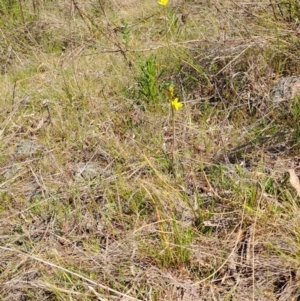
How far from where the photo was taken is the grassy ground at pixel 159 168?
169cm

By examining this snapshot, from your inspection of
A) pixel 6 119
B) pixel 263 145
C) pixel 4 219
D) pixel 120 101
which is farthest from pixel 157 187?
pixel 6 119

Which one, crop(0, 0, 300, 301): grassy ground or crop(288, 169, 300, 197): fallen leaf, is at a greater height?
crop(288, 169, 300, 197): fallen leaf

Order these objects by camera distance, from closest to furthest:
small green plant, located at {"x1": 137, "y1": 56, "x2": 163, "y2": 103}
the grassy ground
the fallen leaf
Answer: the grassy ground < the fallen leaf < small green plant, located at {"x1": 137, "y1": 56, "x2": 163, "y2": 103}

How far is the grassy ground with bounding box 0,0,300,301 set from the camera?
1686 mm

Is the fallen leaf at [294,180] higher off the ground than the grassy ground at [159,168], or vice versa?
the fallen leaf at [294,180]

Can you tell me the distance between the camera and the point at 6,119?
108 inches

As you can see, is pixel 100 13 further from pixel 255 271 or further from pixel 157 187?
pixel 255 271

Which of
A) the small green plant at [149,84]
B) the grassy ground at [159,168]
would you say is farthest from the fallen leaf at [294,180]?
the small green plant at [149,84]

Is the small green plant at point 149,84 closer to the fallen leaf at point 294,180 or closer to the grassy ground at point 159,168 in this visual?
the grassy ground at point 159,168

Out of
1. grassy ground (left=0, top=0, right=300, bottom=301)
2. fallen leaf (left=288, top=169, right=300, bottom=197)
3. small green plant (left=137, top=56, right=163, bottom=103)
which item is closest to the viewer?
grassy ground (left=0, top=0, right=300, bottom=301)

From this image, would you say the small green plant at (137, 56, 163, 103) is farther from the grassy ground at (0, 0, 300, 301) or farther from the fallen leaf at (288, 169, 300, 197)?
the fallen leaf at (288, 169, 300, 197)

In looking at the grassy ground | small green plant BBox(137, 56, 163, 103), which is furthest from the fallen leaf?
small green plant BBox(137, 56, 163, 103)

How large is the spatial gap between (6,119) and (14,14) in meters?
1.68

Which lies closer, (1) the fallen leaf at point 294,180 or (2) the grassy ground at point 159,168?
(2) the grassy ground at point 159,168
